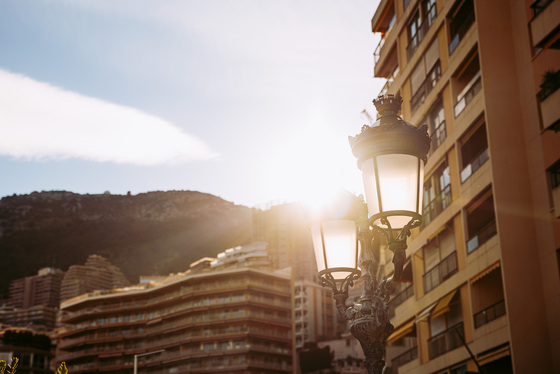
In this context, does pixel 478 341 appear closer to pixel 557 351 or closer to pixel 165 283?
pixel 557 351

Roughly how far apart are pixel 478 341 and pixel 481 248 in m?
2.59

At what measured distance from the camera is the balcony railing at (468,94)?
2241 cm

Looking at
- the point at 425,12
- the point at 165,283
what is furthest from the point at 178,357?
the point at 425,12

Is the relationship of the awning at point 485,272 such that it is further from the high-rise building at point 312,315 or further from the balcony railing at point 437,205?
the high-rise building at point 312,315

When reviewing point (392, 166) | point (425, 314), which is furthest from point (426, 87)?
point (392, 166)

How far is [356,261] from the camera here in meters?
6.60

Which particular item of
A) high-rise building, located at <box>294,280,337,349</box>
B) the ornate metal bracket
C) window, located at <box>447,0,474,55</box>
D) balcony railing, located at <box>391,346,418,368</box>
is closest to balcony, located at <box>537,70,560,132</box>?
window, located at <box>447,0,474,55</box>

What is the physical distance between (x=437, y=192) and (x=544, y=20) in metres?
8.12

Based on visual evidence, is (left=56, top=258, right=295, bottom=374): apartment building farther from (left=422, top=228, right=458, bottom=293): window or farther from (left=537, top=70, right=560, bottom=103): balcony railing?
(left=537, top=70, right=560, bottom=103): balcony railing

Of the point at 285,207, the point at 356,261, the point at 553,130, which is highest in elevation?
the point at 285,207

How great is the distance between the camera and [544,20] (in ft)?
63.6

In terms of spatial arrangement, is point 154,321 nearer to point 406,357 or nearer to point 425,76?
point 406,357

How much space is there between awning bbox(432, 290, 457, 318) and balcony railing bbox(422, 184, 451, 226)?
294cm

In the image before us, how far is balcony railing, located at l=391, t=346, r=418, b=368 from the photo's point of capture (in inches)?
1099
